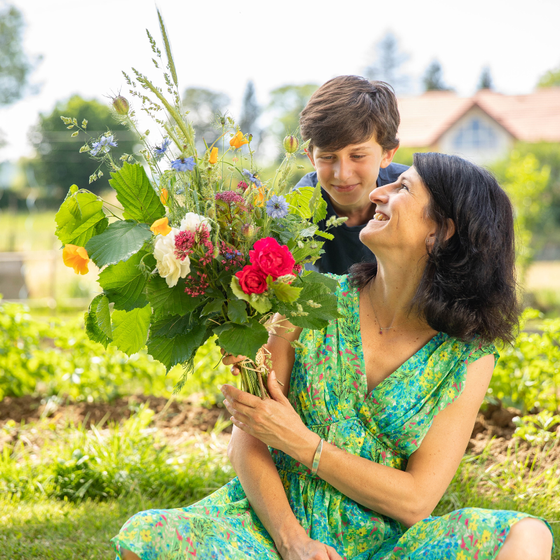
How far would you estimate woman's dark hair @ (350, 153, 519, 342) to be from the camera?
6.33ft

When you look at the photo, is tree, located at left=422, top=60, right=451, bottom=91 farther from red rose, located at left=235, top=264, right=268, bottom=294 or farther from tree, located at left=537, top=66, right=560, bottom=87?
red rose, located at left=235, top=264, right=268, bottom=294

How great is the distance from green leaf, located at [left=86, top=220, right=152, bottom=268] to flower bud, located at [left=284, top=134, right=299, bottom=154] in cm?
43

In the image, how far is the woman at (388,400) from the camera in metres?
1.73

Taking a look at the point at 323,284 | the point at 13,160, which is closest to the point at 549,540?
the point at 323,284

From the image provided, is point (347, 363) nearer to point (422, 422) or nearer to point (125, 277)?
point (422, 422)

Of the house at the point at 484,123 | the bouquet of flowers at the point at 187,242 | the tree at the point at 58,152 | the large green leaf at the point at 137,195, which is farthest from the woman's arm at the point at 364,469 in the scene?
the house at the point at 484,123

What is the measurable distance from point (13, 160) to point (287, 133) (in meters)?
22.6

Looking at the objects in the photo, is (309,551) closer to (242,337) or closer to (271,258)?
(242,337)

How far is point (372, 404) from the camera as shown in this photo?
1893 mm

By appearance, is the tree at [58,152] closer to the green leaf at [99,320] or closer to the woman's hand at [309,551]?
the green leaf at [99,320]

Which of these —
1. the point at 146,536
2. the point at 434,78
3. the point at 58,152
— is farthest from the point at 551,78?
the point at 146,536

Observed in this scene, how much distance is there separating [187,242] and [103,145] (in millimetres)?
398

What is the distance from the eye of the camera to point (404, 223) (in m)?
1.97

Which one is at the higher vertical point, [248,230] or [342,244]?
[248,230]
